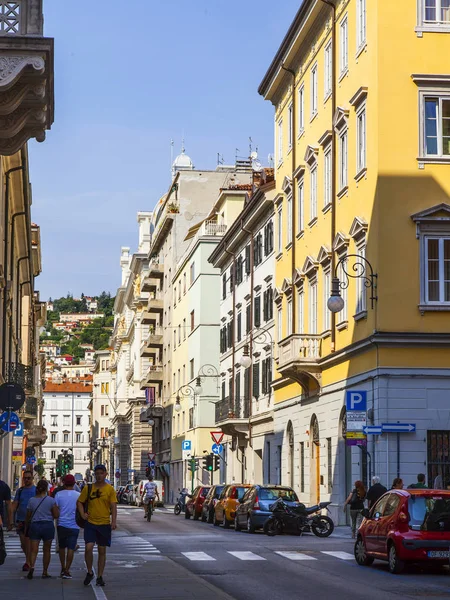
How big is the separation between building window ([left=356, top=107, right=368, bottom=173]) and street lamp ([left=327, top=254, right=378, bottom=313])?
2767 millimetres

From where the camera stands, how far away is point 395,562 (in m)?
21.1

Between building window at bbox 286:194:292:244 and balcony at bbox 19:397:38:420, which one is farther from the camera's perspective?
balcony at bbox 19:397:38:420

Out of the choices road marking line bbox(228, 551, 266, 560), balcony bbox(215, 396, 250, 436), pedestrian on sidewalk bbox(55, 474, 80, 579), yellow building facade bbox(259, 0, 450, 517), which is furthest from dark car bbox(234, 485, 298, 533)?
balcony bbox(215, 396, 250, 436)

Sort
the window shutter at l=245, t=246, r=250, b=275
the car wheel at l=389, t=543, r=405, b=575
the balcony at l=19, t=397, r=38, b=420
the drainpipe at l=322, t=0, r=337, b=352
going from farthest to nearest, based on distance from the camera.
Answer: the window shutter at l=245, t=246, r=250, b=275
the balcony at l=19, t=397, r=38, b=420
the drainpipe at l=322, t=0, r=337, b=352
the car wheel at l=389, t=543, r=405, b=575

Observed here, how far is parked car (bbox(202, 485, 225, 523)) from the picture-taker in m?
46.1

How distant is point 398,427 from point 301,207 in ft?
48.2

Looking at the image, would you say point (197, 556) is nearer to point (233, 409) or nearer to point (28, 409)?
point (28, 409)

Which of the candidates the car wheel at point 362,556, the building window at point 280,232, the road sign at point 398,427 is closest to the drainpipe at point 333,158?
the road sign at point 398,427

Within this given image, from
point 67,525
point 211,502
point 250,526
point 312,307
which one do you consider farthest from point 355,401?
point 211,502

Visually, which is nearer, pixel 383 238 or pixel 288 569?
pixel 288 569

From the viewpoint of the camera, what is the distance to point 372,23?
3547 cm

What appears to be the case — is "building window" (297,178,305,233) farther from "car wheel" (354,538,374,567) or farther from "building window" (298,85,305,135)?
"car wheel" (354,538,374,567)

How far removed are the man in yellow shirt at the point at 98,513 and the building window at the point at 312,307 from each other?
25.0m

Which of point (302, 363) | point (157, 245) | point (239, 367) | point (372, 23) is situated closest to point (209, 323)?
point (239, 367)
